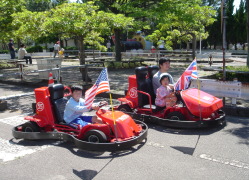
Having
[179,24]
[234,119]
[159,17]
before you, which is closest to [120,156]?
[234,119]

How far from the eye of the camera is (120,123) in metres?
5.37

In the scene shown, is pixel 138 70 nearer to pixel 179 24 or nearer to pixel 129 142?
pixel 129 142

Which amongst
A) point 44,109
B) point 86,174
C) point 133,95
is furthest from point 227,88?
point 86,174

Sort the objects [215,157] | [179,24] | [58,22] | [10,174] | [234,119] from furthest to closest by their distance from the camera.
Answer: [179,24]
[58,22]
[234,119]
[215,157]
[10,174]

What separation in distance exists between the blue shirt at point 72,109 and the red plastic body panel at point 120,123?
388 mm

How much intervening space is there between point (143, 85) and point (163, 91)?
2.28 feet

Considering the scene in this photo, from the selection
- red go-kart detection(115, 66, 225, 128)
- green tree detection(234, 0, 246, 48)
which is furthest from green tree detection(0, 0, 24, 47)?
green tree detection(234, 0, 246, 48)

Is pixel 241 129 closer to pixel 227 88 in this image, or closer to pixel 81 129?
pixel 227 88

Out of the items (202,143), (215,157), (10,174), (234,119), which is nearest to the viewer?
(10,174)

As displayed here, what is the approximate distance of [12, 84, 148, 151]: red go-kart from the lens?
5.27 m

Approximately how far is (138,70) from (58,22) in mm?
4867

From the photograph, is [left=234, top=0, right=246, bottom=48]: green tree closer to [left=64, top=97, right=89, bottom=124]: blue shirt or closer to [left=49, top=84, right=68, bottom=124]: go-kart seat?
[left=49, top=84, right=68, bottom=124]: go-kart seat

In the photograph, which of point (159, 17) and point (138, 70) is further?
point (159, 17)

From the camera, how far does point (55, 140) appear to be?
20.1ft
